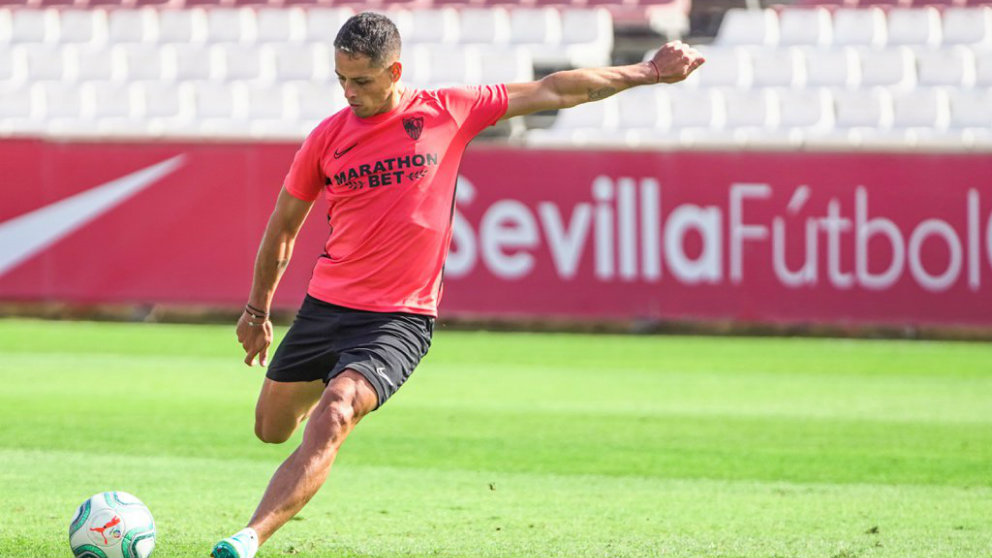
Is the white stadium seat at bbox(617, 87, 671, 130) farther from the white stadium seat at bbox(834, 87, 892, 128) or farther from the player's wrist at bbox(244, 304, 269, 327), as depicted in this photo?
the player's wrist at bbox(244, 304, 269, 327)

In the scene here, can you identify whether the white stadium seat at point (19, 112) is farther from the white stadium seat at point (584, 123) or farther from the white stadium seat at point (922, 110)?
the white stadium seat at point (922, 110)

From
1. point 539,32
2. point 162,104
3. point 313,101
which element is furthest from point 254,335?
point 162,104

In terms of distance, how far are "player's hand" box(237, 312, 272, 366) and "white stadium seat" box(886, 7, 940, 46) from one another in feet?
43.2

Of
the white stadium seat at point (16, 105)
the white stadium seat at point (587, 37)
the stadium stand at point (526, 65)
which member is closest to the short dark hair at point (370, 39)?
the stadium stand at point (526, 65)

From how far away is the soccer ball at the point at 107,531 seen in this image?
589 cm

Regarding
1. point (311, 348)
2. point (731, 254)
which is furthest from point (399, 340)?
point (731, 254)

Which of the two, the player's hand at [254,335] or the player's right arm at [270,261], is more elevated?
the player's right arm at [270,261]

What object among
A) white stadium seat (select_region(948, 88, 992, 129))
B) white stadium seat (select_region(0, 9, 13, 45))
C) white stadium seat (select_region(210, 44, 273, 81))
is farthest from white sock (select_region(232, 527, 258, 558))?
white stadium seat (select_region(0, 9, 13, 45))

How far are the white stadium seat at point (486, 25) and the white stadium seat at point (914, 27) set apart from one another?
14.7ft

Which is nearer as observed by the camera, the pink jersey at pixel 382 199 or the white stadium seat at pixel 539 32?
the pink jersey at pixel 382 199

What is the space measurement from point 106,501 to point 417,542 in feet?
4.38

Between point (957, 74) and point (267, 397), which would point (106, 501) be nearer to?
point (267, 397)

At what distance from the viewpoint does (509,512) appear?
24.2 feet

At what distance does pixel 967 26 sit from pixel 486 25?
18.3 ft
